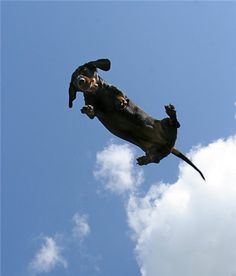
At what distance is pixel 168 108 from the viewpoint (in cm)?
1566

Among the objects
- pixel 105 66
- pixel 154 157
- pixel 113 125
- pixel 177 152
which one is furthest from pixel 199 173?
pixel 105 66

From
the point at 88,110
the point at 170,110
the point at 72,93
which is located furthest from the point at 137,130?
the point at 72,93

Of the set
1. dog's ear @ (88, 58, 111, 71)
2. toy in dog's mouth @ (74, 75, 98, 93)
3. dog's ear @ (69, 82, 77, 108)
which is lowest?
toy in dog's mouth @ (74, 75, 98, 93)

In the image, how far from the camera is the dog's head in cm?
1598

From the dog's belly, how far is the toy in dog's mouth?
0.81 metres

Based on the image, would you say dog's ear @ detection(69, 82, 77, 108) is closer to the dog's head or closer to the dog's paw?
the dog's head

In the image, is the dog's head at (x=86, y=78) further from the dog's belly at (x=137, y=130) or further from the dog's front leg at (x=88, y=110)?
the dog's belly at (x=137, y=130)

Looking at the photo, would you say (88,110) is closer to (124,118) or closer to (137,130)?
(124,118)

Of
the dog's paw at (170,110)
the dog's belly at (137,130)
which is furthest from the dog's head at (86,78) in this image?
the dog's paw at (170,110)

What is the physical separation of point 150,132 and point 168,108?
106 centimetres

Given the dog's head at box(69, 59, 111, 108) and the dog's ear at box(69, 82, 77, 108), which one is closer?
the dog's head at box(69, 59, 111, 108)

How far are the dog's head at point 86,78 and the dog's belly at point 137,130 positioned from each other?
0.93 metres

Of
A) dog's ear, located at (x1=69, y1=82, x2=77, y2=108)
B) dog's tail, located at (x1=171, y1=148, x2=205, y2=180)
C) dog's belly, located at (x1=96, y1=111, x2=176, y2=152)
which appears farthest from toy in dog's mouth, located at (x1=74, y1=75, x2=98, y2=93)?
dog's tail, located at (x1=171, y1=148, x2=205, y2=180)

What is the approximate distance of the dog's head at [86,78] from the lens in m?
16.0
